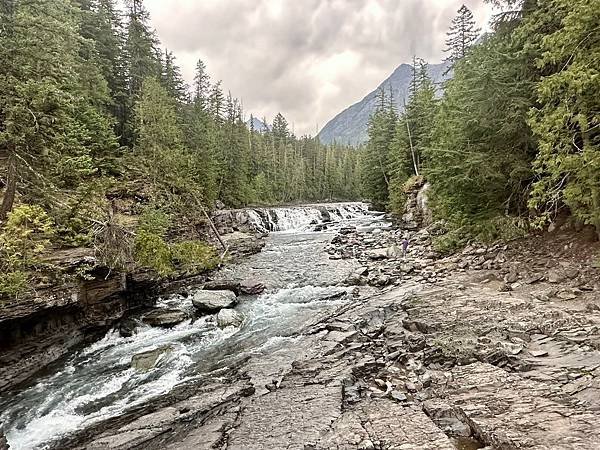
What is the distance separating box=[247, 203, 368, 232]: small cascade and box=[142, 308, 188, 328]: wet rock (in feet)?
81.4

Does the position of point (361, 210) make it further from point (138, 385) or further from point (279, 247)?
point (138, 385)

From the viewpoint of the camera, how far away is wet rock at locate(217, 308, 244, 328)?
12578 mm

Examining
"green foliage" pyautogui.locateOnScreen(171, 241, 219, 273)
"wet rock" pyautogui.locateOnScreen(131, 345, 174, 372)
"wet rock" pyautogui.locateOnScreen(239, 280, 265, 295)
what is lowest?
"wet rock" pyautogui.locateOnScreen(131, 345, 174, 372)

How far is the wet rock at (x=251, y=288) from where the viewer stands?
53.4 feet

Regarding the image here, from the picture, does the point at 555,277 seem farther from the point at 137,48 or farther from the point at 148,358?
the point at 137,48

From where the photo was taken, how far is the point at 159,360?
1023 centimetres

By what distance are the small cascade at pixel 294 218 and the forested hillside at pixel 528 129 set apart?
906 inches

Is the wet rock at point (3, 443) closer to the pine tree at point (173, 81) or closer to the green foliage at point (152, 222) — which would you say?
the green foliage at point (152, 222)

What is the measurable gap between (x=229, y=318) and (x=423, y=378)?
770 centimetres

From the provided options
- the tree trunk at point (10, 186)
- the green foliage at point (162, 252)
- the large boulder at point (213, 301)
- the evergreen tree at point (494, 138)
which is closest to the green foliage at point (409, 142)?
the evergreen tree at point (494, 138)

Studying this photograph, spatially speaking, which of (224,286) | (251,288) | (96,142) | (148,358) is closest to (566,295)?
(148,358)

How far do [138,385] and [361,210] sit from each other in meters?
48.1

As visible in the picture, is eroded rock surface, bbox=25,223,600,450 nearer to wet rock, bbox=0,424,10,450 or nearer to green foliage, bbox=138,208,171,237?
wet rock, bbox=0,424,10,450

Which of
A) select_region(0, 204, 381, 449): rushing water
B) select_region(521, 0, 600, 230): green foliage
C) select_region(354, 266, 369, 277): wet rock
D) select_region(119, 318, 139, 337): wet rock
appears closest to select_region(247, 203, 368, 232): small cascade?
select_region(0, 204, 381, 449): rushing water
